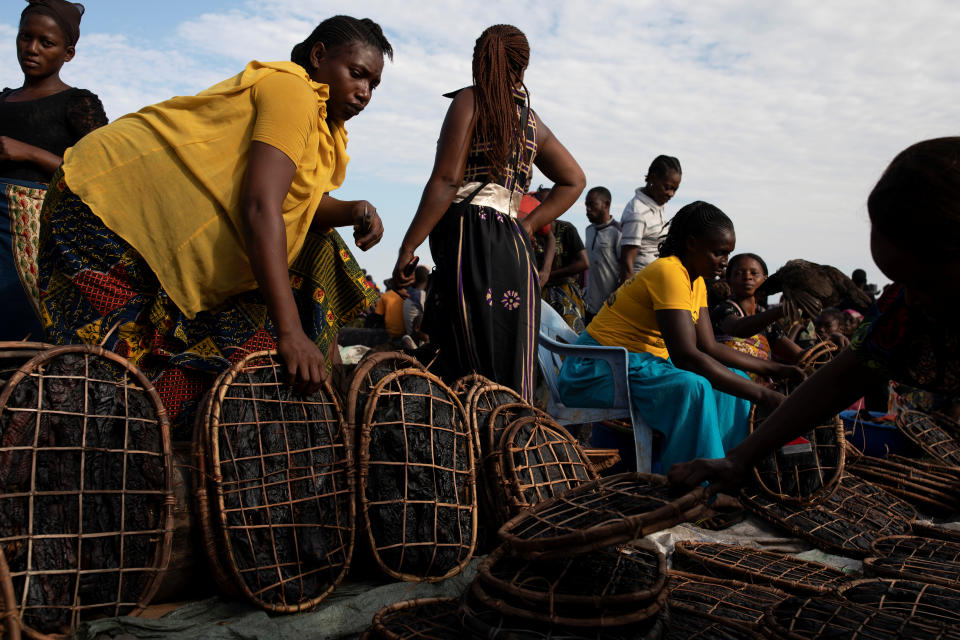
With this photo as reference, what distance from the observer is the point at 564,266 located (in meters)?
6.20

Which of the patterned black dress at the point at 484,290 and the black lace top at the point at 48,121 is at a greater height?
the black lace top at the point at 48,121

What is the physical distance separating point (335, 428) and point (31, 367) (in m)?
0.85

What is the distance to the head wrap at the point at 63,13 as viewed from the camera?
3.08 metres

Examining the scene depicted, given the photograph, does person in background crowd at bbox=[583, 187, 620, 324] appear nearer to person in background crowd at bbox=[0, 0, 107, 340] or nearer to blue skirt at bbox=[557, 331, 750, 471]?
blue skirt at bbox=[557, 331, 750, 471]

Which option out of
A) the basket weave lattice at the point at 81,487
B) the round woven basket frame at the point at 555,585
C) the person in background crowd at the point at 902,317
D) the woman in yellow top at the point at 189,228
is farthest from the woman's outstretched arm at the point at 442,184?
the person in background crowd at the point at 902,317

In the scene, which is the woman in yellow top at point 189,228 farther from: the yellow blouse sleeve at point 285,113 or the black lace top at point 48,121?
the black lace top at point 48,121

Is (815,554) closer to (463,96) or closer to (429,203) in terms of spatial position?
(429,203)

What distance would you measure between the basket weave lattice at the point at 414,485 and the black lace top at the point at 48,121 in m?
1.79

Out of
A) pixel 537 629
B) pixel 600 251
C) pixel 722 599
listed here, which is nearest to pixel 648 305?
pixel 722 599

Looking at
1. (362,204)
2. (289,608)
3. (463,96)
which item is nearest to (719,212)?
(463,96)

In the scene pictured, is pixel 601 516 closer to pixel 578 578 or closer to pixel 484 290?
pixel 578 578

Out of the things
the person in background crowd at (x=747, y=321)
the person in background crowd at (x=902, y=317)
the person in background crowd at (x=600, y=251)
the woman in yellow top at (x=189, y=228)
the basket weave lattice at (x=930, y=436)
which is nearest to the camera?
the person in background crowd at (x=902, y=317)

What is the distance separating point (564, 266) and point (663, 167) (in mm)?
1118

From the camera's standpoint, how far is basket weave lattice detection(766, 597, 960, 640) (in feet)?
6.07
